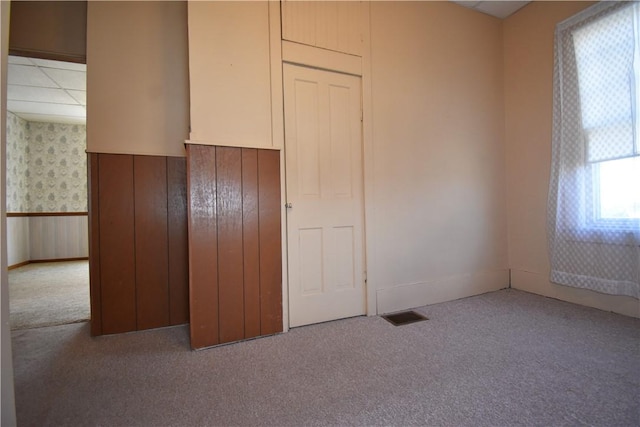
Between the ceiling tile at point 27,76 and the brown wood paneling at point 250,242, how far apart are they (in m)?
3.43

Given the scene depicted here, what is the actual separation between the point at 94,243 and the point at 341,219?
1.85m

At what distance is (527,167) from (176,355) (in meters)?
3.53

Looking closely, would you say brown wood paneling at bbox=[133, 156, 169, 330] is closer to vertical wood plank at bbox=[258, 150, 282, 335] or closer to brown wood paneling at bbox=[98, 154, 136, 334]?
brown wood paneling at bbox=[98, 154, 136, 334]

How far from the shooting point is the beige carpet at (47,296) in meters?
2.38

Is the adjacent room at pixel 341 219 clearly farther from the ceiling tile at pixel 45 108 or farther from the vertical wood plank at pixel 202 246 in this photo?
the ceiling tile at pixel 45 108

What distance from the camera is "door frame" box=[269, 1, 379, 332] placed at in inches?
82.4

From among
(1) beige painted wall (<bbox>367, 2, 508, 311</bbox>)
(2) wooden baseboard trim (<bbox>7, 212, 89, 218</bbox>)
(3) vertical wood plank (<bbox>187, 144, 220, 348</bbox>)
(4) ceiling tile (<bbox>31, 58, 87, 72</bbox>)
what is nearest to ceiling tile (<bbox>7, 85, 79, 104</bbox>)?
(4) ceiling tile (<bbox>31, 58, 87, 72</bbox>)

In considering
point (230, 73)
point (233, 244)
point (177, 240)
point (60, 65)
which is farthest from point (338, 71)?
point (60, 65)

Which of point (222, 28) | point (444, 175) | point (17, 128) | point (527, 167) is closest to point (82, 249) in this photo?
point (17, 128)

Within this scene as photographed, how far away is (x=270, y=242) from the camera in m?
2.05

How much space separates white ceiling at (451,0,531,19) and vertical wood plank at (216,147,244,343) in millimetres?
2835

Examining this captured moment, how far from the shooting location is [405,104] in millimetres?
2594

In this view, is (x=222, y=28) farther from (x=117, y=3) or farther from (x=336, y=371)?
(x=336, y=371)

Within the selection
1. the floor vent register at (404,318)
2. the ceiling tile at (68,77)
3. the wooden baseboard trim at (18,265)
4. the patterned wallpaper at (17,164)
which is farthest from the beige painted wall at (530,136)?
the wooden baseboard trim at (18,265)
